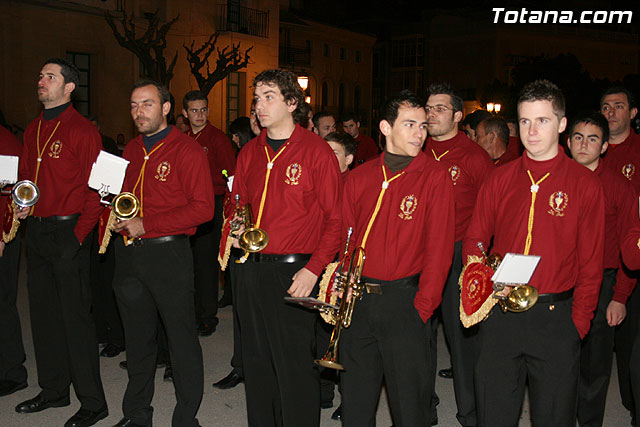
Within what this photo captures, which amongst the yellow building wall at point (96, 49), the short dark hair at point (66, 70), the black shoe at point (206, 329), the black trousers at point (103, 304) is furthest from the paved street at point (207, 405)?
the yellow building wall at point (96, 49)

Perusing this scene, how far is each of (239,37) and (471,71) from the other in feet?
86.9

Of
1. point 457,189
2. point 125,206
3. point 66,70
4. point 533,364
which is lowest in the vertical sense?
point 533,364

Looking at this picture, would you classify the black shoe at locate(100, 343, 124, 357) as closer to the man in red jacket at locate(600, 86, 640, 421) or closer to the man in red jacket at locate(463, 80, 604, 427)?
the man in red jacket at locate(463, 80, 604, 427)

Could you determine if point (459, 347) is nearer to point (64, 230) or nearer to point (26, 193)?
point (64, 230)

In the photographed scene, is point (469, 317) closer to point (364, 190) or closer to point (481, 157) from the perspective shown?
point (364, 190)

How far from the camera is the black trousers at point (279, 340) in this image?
450 cm

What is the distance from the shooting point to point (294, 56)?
1572 inches

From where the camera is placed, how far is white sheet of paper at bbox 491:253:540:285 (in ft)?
11.5

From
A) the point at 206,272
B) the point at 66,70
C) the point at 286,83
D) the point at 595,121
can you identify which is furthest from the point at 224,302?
the point at 595,121

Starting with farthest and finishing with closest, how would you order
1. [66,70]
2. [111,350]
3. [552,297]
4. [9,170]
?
[111,350], [66,70], [9,170], [552,297]

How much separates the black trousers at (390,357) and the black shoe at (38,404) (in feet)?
9.33

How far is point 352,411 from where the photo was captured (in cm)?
405

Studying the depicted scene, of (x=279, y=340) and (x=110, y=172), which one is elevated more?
(x=110, y=172)

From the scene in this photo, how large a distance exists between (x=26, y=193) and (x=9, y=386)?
194 cm
